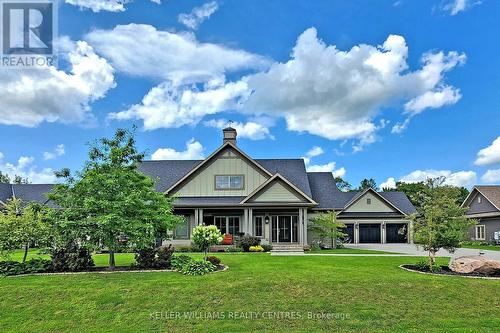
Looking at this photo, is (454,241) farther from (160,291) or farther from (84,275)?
(84,275)

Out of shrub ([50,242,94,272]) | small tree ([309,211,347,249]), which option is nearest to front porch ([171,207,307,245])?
small tree ([309,211,347,249])

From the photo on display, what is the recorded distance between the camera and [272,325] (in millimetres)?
10453

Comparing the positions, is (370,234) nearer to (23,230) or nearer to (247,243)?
(247,243)

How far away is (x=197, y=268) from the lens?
14.6m

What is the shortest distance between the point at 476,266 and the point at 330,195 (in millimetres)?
19203

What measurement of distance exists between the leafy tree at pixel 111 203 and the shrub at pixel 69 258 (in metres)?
0.33

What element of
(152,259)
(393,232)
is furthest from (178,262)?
(393,232)

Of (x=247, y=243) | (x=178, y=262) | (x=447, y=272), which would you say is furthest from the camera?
(x=247, y=243)

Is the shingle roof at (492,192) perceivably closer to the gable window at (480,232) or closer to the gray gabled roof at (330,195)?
the gable window at (480,232)

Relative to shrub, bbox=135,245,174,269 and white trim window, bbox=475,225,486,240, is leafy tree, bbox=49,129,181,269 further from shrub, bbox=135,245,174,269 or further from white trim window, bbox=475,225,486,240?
white trim window, bbox=475,225,486,240

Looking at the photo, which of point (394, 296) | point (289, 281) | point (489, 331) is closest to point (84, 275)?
point (289, 281)

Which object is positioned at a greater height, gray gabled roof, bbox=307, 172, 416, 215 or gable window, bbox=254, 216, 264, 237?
gray gabled roof, bbox=307, 172, 416, 215

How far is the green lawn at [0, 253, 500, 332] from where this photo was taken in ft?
34.5

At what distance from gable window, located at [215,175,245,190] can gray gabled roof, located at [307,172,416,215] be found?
6960 mm
